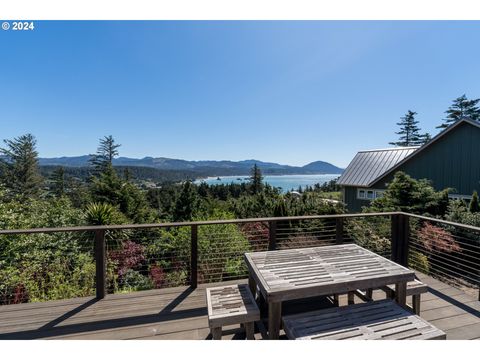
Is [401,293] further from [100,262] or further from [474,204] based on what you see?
[474,204]

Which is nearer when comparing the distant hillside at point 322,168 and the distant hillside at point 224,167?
the distant hillside at point 224,167

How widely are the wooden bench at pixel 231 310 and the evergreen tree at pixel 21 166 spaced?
96.4 ft

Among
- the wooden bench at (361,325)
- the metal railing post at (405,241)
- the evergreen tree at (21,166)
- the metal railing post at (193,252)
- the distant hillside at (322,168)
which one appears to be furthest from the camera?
the distant hillside at (322,168)

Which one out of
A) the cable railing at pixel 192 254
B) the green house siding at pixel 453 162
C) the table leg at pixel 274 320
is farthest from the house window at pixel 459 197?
the table leg at pixel 274 320

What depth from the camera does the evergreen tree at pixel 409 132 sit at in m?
28.3

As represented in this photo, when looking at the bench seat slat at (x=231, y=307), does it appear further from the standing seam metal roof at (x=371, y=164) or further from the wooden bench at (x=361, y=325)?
the standing seam metal roof at (x=371, y=164)

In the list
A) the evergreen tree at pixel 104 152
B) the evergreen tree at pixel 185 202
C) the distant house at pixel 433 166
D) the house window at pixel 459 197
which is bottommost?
the evergreen tree at pixel 185 202

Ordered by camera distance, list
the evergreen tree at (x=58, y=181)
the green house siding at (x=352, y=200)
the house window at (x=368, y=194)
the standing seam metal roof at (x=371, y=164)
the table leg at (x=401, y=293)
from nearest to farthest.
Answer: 1. the table leg at (x=401, y=293)
2. the house window at (x=368, y=194)
3. the standing seam metal roof at (x=371, y=164)
4. the green house siding at (x=352, y=200)
5. the evergreen tree at (x=58, y=181)

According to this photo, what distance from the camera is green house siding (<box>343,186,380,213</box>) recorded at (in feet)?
43.6

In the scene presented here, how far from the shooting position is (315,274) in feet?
6.59

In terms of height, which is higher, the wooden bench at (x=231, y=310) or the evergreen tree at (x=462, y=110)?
the evergreen tree at (x=462, y=110)

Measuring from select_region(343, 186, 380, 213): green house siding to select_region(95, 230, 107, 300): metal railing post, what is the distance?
13092mm

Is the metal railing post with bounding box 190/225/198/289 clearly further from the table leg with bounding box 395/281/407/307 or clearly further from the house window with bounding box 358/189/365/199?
the house window with bounding box 358/189/365/199

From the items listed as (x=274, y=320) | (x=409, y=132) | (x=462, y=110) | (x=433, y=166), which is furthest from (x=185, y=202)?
(x=462, y=110)
